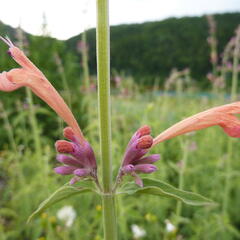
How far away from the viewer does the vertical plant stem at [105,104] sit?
103 centimetres

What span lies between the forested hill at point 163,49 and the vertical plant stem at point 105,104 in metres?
18.7

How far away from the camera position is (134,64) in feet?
70.3

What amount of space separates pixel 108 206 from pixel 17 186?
2744mm

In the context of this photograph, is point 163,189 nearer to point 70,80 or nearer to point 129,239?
point 129,239

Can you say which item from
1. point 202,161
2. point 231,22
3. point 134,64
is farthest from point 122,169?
point 231,22

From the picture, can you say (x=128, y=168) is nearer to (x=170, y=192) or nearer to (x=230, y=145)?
(x=170, y=192)

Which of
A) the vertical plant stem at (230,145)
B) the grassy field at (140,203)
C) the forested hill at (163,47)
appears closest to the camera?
the grassy field at (140,203)

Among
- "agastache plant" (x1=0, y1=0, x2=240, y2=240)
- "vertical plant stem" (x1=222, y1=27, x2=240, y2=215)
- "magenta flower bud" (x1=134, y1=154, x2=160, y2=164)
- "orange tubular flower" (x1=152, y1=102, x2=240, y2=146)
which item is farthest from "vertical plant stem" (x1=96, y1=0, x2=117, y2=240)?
"vertical plant stem" (x1=222, y1=27, x2=240, y2=215)

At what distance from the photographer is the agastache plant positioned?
3.40ft

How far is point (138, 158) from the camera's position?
1.13m

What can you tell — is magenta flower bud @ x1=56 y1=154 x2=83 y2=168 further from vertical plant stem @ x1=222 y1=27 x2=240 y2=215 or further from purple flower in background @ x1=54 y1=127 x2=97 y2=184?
vertical plant stem @ x1=222 y1=27 x2=240 y2=215

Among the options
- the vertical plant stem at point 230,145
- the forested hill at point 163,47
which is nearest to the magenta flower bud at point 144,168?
the vertical plant stem at point 230,145

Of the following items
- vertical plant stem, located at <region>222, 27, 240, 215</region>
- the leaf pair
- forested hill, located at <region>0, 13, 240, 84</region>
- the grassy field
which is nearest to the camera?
the leaf pair

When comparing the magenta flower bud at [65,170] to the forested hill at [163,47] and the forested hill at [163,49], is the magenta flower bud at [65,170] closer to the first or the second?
the forested hill at [163,47]
